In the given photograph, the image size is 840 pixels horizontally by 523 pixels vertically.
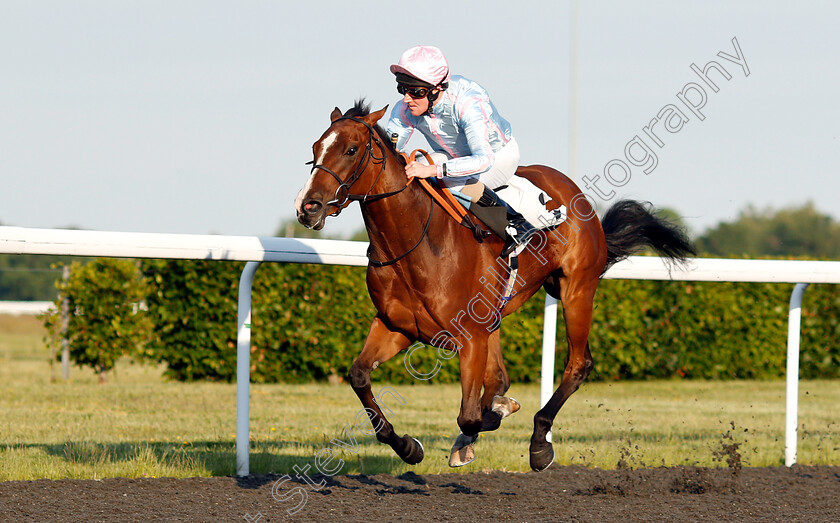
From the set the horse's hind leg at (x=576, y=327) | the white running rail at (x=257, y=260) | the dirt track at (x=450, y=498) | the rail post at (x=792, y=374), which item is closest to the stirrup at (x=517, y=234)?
the horse's hind leg at (x=576, y=327)

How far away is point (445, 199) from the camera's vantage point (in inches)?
154

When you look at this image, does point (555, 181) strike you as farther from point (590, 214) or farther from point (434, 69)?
point (434, 69)

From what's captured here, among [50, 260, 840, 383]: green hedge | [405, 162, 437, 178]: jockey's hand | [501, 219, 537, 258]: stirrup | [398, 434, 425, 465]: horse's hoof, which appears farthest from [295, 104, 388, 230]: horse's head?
[50, 260, 840, 383]: green hedge

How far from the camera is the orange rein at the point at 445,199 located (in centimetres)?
385

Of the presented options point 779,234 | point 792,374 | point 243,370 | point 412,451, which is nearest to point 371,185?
point 412,451

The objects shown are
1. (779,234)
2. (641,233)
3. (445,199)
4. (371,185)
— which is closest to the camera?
(371,185)

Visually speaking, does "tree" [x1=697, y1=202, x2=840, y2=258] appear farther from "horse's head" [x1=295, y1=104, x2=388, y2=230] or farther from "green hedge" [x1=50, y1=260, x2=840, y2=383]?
"horse's head" [x1=295, y1=104, x2=388, y2=230]

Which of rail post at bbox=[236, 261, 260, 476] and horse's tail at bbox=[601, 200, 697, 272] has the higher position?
horse's tail at bbox=[601, 200, 697, 272]

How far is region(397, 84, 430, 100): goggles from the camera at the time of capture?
12.4 ft

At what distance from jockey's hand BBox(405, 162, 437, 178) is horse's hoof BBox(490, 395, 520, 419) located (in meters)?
1.20

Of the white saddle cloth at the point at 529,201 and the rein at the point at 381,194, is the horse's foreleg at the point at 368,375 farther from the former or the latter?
the white saddle cloth at the point at 529,201

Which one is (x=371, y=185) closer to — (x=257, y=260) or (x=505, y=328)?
(x=257, y=260)

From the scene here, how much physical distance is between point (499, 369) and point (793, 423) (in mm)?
2270

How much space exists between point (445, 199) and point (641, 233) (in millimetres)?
1726
